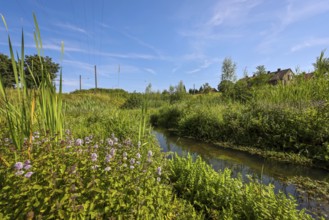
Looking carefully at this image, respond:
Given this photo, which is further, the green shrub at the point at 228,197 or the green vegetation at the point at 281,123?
the green vegetation at the point at 281,123

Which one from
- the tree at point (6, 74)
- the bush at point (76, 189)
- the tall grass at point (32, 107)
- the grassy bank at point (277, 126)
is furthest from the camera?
the grassy bank at point (277, 126)

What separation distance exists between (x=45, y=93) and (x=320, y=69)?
8636 mm

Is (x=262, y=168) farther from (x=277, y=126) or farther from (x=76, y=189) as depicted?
(x=277, y=126)

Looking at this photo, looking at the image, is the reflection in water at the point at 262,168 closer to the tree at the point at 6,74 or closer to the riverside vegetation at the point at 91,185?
the riverside vegetation at the point at 91,185

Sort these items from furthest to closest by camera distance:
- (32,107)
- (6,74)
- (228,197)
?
1. (6,74)
2. (228,197)
3. (32,107)

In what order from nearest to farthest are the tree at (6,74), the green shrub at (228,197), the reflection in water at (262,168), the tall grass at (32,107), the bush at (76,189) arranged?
the bush at (76,189) → the green shrub at (228,197) → the tall grass at (32,107) → the tree at (6,74) → the reflection in water at (262,168)

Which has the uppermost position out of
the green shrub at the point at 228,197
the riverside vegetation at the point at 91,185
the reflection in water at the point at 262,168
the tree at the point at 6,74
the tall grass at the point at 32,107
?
the tree at the point at 6,74

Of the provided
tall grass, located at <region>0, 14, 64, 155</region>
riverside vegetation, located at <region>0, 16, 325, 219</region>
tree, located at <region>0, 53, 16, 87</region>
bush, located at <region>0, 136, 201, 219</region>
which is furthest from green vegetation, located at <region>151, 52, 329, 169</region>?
tree, located at <region>0, 53, 16, 87</region>

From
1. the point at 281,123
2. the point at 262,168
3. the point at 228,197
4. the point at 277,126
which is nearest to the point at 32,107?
the point at 228,197

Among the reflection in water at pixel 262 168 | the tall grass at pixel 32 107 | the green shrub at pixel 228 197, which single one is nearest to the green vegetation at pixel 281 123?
the reflection in water at pixel 262 168

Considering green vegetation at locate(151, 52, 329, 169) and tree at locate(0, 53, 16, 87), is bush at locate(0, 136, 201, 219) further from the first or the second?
green vegetation at locate(151, 52, 329, 169)

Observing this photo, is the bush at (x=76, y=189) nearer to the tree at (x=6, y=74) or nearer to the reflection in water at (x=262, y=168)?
the tree at (x=6, y=74)

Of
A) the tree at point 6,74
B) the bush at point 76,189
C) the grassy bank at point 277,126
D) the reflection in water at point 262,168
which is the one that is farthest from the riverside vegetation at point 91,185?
the grassy bank at point 277,126

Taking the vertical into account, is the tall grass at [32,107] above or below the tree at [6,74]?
below
